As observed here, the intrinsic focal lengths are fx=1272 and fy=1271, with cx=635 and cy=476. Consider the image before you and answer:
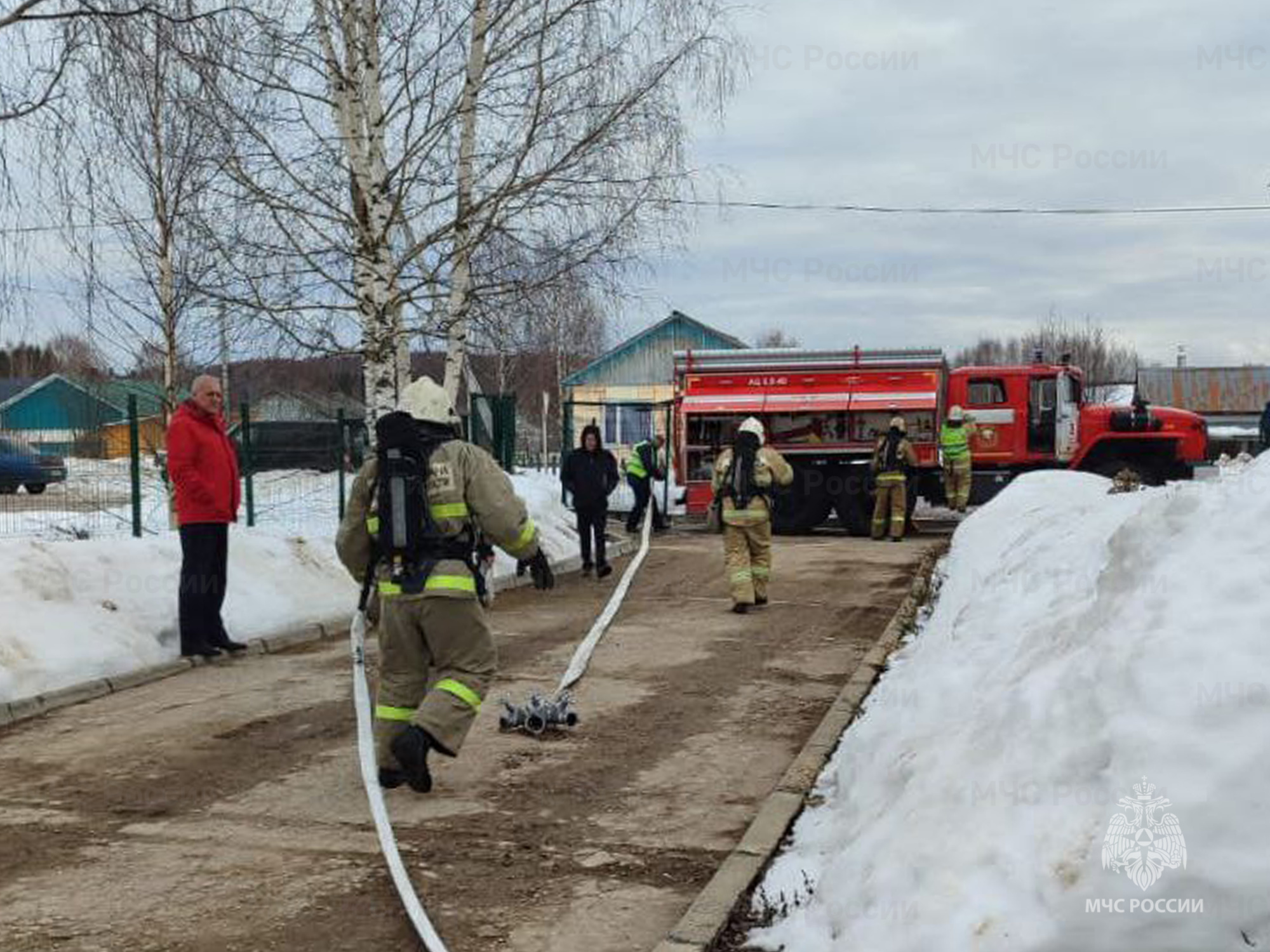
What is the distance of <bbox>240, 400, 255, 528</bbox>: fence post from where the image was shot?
1459 cm

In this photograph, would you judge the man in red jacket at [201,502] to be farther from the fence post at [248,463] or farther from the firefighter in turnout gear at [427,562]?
the fence post at [248,463]

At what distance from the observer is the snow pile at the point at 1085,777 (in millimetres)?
3055

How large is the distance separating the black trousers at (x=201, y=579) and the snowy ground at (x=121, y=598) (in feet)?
0.78

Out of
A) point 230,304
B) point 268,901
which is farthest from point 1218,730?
point 230,304

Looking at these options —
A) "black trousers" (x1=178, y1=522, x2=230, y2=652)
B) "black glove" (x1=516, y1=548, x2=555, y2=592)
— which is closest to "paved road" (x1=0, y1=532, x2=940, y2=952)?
"black trousers" (x1=178, y1=522, x2=230, y2=652)

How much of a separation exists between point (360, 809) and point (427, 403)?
1.87 m

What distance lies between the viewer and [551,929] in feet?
14.4

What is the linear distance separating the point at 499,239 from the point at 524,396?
46165 millimetres

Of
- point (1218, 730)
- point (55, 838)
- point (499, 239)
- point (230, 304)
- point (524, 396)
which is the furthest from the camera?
point (524, 396)

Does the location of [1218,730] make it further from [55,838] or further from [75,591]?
[75,591]

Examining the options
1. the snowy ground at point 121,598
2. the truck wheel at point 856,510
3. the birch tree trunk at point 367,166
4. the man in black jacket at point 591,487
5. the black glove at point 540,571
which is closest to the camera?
the black glove at point 540,571

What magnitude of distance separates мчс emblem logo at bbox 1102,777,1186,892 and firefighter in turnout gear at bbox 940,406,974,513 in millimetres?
17433

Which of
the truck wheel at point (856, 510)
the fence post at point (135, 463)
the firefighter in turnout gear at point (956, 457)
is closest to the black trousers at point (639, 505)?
the truck wheel at point (856, 510)

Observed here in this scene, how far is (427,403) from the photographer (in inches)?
234
